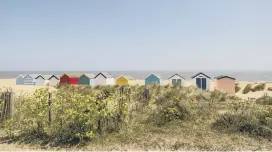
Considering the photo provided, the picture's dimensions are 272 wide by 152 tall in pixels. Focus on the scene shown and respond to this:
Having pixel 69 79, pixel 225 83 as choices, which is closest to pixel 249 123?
pixel 225 83

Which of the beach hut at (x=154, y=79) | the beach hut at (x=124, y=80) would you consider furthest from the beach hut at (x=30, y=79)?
the beach hut at (x=154, y=79)

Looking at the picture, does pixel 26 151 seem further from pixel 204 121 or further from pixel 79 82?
pixel 79 82

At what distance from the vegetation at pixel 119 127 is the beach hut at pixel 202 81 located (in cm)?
1671

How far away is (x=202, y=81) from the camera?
26.2 m

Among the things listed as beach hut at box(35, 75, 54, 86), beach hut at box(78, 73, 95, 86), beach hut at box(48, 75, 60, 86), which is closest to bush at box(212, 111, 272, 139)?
beach hut at box(78, 73, 95, 86)

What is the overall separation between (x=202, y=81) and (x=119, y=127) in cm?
1937

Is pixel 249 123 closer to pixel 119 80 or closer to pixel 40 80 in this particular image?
pixel 119 80

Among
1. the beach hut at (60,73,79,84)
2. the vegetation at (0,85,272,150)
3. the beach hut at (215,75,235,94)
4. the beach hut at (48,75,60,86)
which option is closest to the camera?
the vegetation at (0,85,272,150)

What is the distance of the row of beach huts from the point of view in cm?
2541


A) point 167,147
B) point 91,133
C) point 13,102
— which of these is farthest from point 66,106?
point 167,147

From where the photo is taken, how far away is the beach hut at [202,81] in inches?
1022

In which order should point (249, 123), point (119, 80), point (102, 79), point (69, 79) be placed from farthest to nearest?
1. point (69, 79)
2. point (102, 79)
3. point (119, 80)
4. point (249, 123)

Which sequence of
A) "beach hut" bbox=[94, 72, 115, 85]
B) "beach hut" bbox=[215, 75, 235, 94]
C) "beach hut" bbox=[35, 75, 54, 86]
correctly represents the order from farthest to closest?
"beach hut" bbox=[35, 75, 54, 86], "beach hut" bbox=[94, 72, 115, 85], "beach hut" bbox=[215, 75, 235, 94]

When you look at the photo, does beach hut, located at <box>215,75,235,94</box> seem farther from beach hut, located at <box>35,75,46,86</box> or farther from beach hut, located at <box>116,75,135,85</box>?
beach hut, located at <box>35,75,46,86</box>
